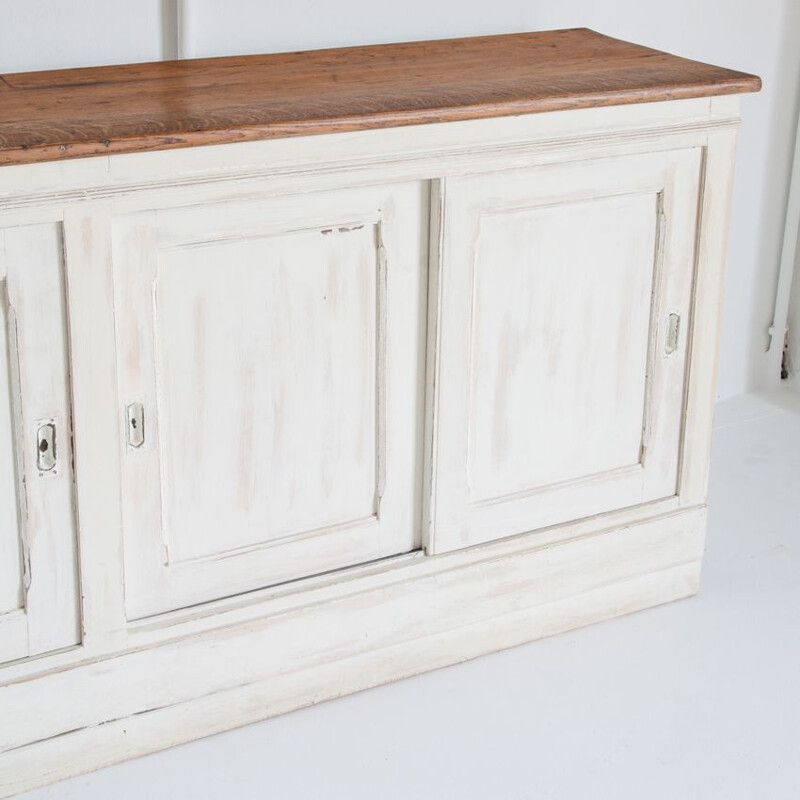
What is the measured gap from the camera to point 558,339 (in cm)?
251

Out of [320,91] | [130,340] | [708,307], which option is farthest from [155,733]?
[708,307]

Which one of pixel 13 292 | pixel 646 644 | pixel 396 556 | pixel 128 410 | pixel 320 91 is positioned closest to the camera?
pixel 13 292

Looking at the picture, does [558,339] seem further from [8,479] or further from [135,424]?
[8,479]

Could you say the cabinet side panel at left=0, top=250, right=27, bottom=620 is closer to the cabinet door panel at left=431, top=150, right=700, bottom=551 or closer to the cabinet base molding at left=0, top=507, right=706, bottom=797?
the cabinet base molding at left=0, top=507, right=706, bottom=797

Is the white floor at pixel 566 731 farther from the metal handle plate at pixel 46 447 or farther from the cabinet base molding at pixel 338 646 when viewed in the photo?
the metal handle plate at pixel 46 447

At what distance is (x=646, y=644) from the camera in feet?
8.75

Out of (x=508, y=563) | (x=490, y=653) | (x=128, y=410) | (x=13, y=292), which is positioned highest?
(x=13, y=292)

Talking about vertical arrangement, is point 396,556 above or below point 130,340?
below

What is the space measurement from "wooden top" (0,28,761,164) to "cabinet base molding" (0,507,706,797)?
809mm

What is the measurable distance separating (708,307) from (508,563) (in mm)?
611

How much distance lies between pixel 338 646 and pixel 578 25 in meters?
1.52

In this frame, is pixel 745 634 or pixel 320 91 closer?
pixel 320 91

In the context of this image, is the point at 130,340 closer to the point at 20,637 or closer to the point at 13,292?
the point at 13,292

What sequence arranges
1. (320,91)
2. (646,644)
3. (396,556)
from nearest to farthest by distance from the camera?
(320,91) < (396,556) < (646,644)
